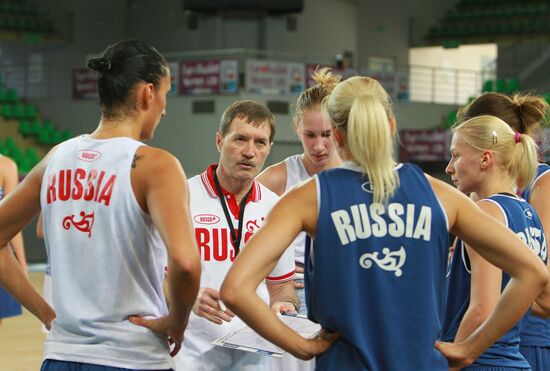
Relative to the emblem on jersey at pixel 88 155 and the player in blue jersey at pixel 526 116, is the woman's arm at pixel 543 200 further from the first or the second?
the emblem on jersey at pixel 88 155

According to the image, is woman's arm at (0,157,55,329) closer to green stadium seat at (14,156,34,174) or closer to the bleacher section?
green stadium seat at (14,156,34,174)

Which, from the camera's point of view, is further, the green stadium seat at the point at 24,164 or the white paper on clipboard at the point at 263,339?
the green stadium seat at the point at 24,164

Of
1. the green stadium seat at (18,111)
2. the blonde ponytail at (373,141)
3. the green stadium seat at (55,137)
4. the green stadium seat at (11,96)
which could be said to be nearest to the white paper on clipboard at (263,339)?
the blonde ponytail at (373,141)

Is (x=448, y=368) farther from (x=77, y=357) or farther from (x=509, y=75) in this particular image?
(x=509, y=75)

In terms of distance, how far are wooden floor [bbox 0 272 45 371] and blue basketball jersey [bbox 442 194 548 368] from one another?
448 cm

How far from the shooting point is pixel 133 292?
2.27 metres

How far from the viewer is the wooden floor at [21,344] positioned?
21.7ft

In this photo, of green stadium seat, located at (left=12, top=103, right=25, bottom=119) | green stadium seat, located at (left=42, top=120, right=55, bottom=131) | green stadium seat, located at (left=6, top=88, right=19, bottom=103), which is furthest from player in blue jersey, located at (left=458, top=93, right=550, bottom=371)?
green stadium seat, located at (left=6, top=88, right=19, bottom=103)

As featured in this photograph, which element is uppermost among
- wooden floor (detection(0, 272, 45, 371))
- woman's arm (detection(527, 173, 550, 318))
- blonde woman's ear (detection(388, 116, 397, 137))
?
blonde woman's ear (detection(388, 116, 397, 137))

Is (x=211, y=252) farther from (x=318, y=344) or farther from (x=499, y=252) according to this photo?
(x=499, y=252)

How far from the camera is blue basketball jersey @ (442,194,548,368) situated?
2.62m

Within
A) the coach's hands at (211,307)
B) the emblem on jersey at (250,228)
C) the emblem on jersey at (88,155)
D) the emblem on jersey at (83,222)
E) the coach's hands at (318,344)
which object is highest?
the emblem on jersey at (88,155)

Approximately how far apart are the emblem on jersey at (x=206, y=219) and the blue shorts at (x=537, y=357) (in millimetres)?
1170

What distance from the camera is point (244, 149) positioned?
317 cm
